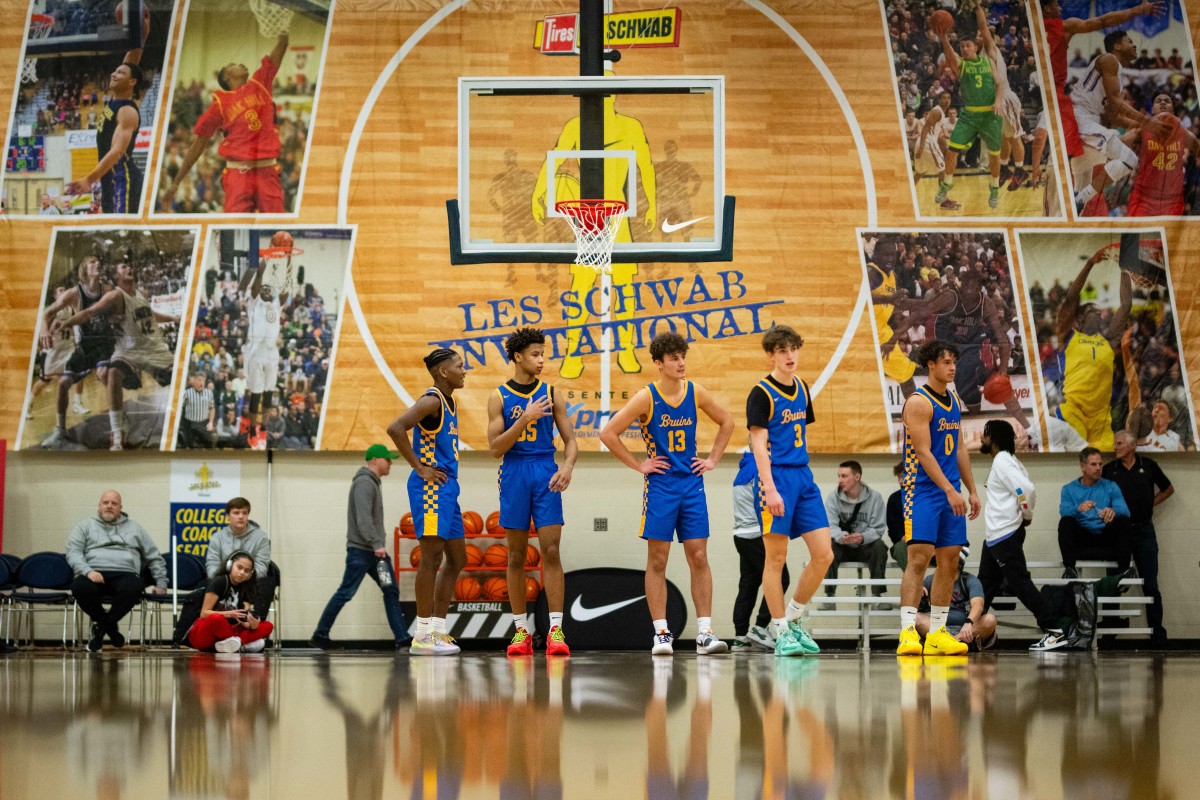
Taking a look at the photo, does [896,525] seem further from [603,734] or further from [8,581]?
[603,734]

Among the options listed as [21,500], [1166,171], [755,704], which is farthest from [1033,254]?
[21,500]

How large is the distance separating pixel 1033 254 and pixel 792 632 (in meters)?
6.80

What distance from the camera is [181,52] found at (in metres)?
14.2

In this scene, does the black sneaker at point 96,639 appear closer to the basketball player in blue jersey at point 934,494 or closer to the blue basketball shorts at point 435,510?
the blue basketball shorts at point 435,510

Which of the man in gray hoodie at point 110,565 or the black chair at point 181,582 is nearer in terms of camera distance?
the man in gray hoodie at point 110,565

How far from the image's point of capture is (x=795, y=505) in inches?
349

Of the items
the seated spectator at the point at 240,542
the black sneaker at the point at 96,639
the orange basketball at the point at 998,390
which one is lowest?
the black sneaker at the point at 96,639

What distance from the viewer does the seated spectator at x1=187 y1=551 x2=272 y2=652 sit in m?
10.4

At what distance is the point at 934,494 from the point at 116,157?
31.8 feet

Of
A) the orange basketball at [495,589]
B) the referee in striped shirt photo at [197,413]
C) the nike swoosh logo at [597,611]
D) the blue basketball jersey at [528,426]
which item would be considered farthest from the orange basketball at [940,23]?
the referee in striped shirt photo at [197,413]

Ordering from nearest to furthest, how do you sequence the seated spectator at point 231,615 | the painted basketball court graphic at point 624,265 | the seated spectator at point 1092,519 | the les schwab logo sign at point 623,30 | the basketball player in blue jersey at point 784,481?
the basketball player in blue jersey at point 784,481, the seated spectator at point 231,615, the seated spectator at point 1092,519, the painted basketball court graphic at point 624,265, the les schwab logo sign at point 623,30

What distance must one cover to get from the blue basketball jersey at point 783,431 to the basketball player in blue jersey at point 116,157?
8.31 meters

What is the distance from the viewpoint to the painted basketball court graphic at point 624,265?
13812mm

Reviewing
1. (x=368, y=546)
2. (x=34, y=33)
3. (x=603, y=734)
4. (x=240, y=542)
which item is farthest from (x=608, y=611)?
(x=603, y=734)
